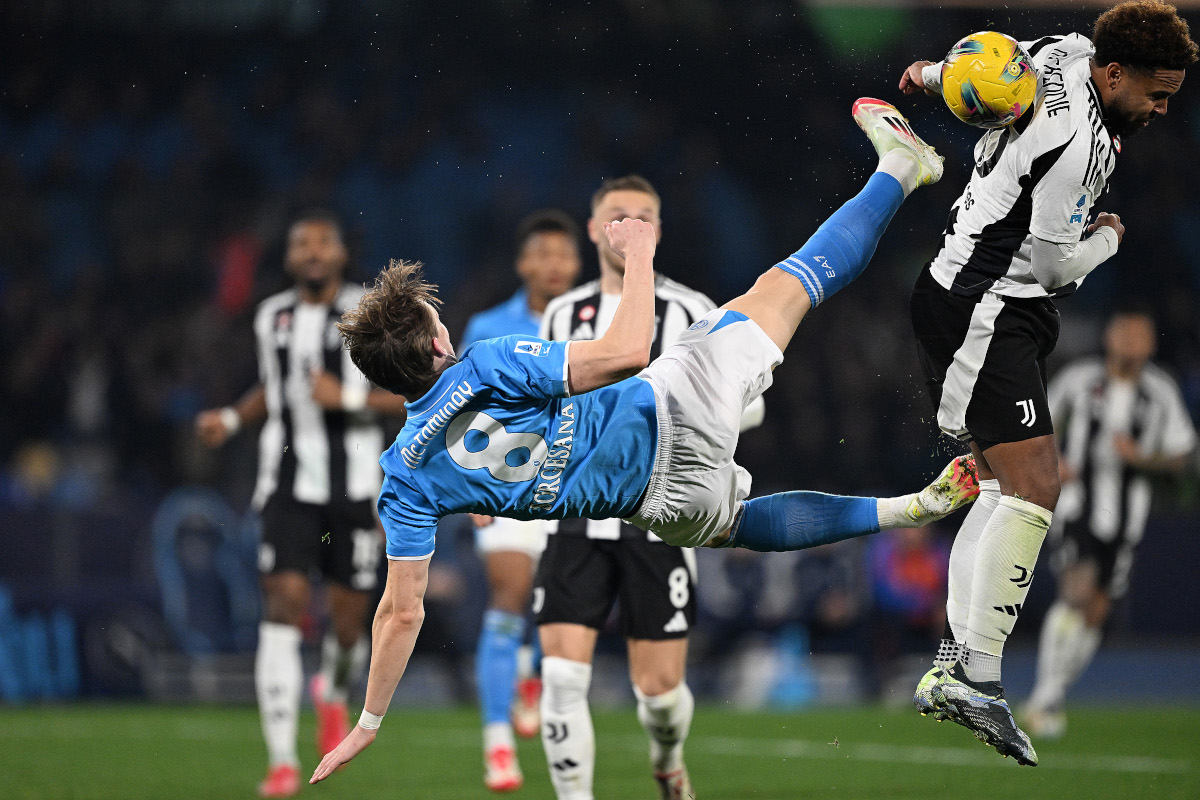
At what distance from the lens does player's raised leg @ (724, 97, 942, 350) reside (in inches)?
191

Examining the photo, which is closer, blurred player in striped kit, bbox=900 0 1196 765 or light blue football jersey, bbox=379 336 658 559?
light blue football jersey, bbox=379 336 658 559

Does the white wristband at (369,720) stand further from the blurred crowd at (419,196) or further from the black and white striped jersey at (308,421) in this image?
the blurred crowd at (419,196)

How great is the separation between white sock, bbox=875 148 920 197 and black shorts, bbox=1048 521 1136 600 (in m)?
5.99

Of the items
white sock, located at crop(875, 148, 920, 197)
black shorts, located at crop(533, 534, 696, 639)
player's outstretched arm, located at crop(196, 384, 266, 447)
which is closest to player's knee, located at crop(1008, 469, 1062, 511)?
white sock, located at crop(875, 148, 920, 197)

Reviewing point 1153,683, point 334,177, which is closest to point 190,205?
point 334,177

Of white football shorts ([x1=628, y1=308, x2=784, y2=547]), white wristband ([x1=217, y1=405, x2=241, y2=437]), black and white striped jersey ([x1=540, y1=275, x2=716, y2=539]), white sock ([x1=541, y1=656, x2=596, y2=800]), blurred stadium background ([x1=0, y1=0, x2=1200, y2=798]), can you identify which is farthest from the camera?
blurred stadium background ([x1=0, y1=0, x2=1200, y2=798])

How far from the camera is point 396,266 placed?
460cm

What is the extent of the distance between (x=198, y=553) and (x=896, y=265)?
24.8ft

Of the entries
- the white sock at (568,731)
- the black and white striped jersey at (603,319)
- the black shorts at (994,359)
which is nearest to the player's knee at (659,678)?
the white sock at (568,731)

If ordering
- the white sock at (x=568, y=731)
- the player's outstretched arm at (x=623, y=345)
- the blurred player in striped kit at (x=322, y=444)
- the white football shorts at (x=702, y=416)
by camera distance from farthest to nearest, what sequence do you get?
the blurred player in striped kit at (x=322, y=444)
the white sock at (x=568, y=731)
the white football shorts at (x=702, y=416)
the player's outstretched arm at (x=623, y=345)

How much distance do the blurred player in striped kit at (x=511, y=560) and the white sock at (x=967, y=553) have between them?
7.47 ft

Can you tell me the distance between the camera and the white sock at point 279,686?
7.33 meters

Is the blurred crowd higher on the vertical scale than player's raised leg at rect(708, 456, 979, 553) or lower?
higher

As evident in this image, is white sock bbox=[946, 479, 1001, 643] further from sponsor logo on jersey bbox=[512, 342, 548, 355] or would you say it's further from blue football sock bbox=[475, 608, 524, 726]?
blue football sock bbox=[475, 608, 524, 726]
